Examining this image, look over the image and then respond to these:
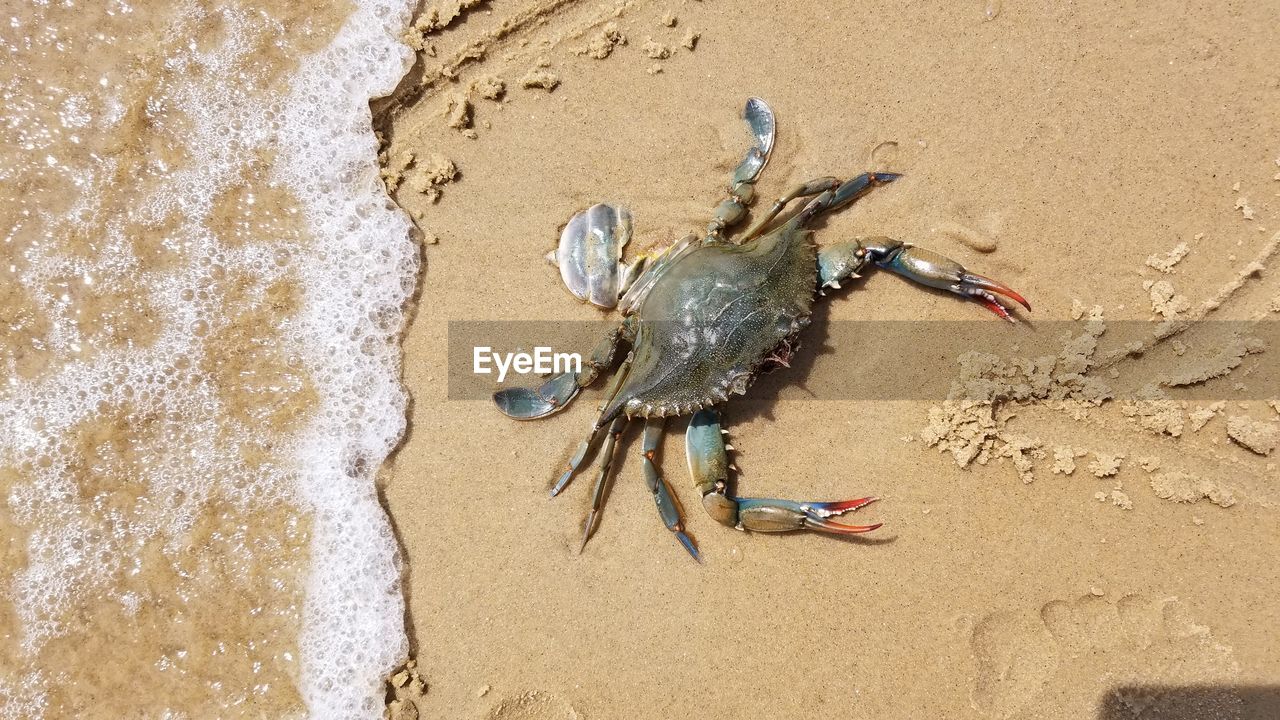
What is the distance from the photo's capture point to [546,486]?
3.81m

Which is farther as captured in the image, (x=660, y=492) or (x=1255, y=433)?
(x=660, y=492)

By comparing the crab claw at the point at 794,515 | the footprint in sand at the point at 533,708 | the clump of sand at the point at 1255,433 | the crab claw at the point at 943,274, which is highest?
the crab claw at the point at 943,274

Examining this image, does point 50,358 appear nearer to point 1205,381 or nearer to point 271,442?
point 271,442

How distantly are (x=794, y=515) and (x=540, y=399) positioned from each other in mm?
1610

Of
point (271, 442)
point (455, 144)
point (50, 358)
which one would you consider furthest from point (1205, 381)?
point (50, 358)

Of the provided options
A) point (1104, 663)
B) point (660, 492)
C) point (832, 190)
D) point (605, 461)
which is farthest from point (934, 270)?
point (1104, 663)

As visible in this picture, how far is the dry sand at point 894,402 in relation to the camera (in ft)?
11.5

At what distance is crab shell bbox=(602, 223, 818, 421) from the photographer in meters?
3.27

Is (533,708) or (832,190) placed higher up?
(832,190)

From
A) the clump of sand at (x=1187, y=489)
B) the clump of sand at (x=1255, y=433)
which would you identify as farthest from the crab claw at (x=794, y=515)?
the clump of sand at (x=1255, y=433)

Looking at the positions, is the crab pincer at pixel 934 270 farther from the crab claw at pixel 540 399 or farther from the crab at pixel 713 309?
the crab claw at pixel 540 399

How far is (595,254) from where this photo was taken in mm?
3779

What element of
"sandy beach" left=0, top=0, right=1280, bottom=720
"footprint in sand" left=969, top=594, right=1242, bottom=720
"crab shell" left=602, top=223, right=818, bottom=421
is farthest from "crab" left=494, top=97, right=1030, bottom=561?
"footprint in sand" left=969, top=594, right=1242, bottom=720

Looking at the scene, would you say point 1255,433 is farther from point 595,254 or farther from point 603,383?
point 595,254
